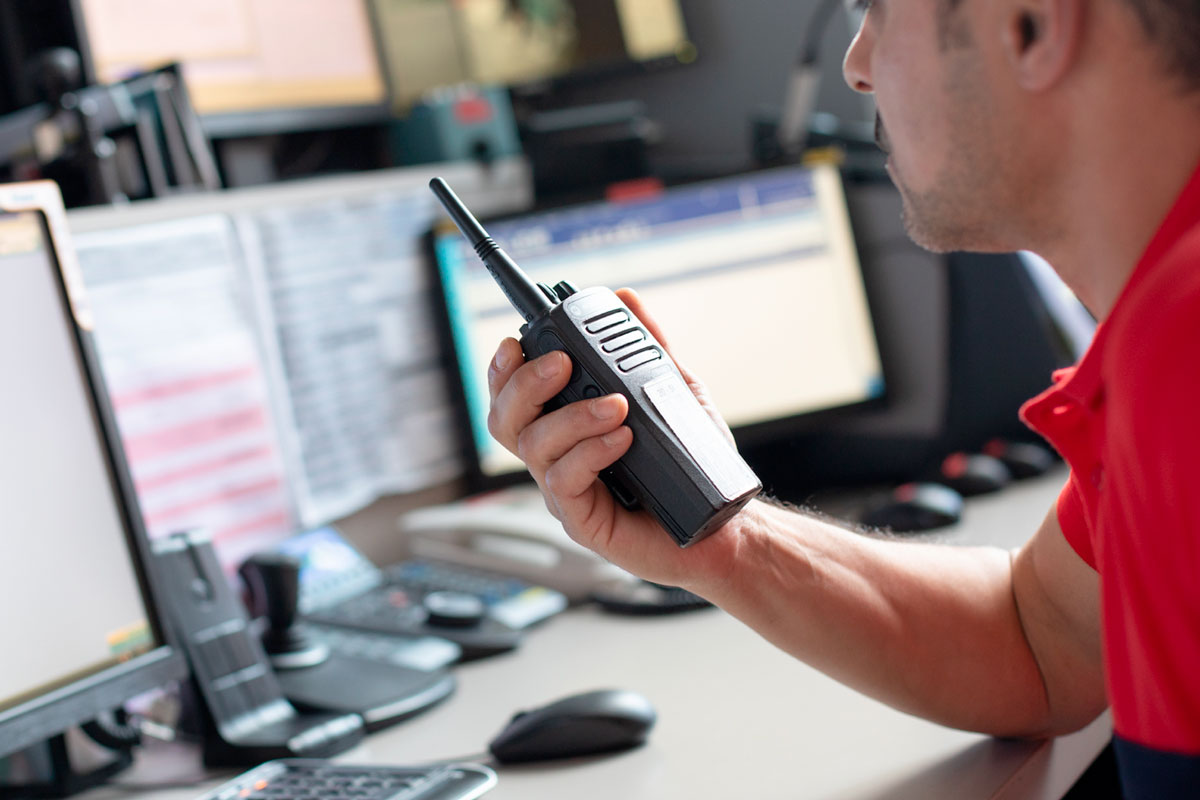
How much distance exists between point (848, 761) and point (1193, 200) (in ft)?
1.26

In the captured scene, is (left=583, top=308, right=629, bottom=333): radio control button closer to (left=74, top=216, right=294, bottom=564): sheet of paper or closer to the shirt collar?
the shirt collar

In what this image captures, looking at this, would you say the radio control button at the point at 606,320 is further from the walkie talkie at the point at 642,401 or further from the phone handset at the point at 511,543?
the phone handset at the point at 511,543

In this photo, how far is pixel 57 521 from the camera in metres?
0.81

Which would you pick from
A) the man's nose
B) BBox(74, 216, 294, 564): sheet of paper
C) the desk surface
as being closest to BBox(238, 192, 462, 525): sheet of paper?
BBox(74, 216, 294, 564): sheet of paper

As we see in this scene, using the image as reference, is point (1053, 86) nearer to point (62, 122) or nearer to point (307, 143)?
point (62, 122)

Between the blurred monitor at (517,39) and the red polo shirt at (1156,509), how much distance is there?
119cm

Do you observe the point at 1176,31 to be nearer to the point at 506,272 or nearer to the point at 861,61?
the point at 861,61

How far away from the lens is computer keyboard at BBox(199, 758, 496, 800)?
71cm

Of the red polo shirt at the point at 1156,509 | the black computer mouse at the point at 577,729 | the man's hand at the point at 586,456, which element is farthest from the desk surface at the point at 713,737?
the red polo shirt at the point at 1156,509

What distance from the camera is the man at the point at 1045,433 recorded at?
486mm

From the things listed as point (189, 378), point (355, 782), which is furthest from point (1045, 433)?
point (189, 378)

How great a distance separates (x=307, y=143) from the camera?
177cm

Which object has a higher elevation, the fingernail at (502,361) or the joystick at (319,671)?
the fingernail at (502,361)

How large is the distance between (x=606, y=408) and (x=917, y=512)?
1.97ft
